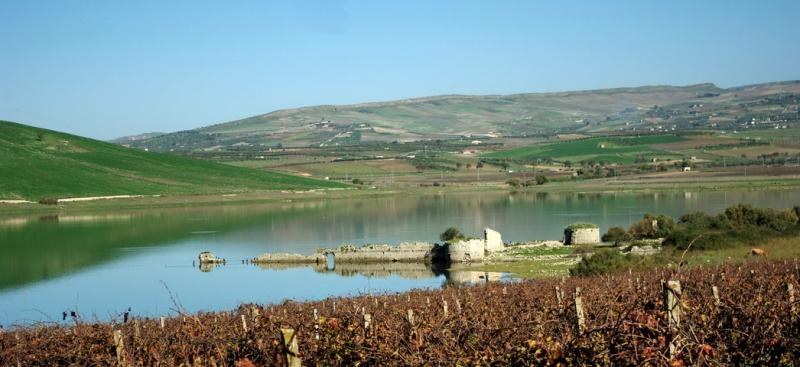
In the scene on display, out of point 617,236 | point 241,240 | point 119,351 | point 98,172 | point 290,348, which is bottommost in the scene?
point 241,240

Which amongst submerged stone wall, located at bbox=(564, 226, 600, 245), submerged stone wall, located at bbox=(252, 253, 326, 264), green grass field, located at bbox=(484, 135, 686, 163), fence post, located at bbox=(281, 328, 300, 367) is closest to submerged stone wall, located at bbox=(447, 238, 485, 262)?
submerged stone wall, located at bbox=(564, 226, 600, 245)

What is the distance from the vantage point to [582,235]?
45.0m

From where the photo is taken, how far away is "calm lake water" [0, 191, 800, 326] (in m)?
36.7

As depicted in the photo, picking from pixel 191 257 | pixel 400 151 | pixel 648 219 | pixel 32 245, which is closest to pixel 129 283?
pixel 191 257

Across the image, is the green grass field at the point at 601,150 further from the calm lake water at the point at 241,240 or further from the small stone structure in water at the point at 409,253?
the small stone structure in water at the point at 409,253

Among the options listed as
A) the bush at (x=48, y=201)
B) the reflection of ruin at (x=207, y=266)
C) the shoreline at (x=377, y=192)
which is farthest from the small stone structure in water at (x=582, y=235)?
the bush at (x=48, y=201)

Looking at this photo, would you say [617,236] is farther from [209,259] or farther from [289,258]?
[209,259]

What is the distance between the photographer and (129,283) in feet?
134

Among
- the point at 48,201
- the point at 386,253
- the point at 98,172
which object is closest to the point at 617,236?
the point at 386,253

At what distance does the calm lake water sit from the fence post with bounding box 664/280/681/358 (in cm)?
1649

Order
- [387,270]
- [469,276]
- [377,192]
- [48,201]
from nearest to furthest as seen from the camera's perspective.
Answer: [469,276] → [387,270] → [48,201] → [377,192]

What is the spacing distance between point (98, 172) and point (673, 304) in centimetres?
10935

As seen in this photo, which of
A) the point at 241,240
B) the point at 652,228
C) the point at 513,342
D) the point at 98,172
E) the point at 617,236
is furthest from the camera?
the point at 98,172

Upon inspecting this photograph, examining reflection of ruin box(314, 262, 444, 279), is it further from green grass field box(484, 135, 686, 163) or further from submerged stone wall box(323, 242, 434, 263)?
green grass field box(484, 135, 686, 163)
